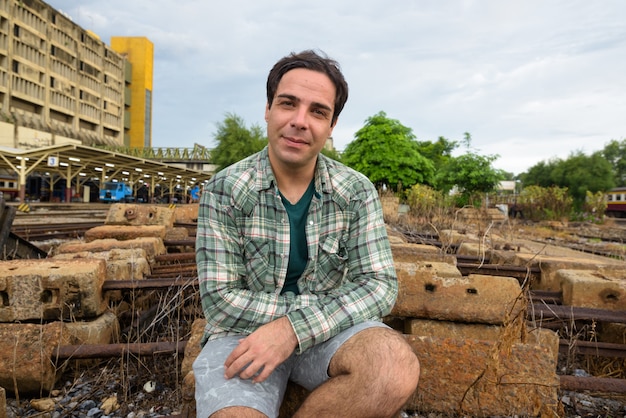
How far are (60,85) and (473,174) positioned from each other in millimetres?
44466

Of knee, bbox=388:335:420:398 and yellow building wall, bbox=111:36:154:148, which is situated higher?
yellow building wall, bbox=111:36:154:148

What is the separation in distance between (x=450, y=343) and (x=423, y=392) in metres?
0.29

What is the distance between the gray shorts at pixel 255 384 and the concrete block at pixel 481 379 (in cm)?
56

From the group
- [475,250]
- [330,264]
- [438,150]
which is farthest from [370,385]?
[438,150]

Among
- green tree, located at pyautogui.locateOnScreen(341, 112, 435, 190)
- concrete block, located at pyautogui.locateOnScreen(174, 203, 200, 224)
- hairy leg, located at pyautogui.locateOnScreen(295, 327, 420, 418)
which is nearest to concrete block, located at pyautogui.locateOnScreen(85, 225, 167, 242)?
concrete block, located at pyautogui.locateOnScreen(174, 203, 200, 224)

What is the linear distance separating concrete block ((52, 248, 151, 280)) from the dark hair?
82.9 inches

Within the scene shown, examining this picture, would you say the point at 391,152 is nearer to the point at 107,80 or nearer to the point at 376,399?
Result: the point at 376,399

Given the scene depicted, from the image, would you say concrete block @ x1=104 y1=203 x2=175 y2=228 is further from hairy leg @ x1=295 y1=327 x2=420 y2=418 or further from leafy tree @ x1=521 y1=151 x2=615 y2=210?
leafy tree @ x1=521 y1=151 x2=615 y2=210

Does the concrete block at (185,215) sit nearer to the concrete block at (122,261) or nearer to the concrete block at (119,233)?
the concrete block at (119,233)

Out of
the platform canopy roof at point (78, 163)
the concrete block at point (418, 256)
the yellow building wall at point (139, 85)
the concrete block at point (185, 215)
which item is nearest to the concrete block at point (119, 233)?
the concrete block at point (418, 256)

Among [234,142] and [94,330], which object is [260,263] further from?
[234,142]

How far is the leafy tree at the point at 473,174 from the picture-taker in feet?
65.1

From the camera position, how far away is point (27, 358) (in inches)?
84.7

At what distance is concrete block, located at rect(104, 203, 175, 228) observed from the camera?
19.2 feet
